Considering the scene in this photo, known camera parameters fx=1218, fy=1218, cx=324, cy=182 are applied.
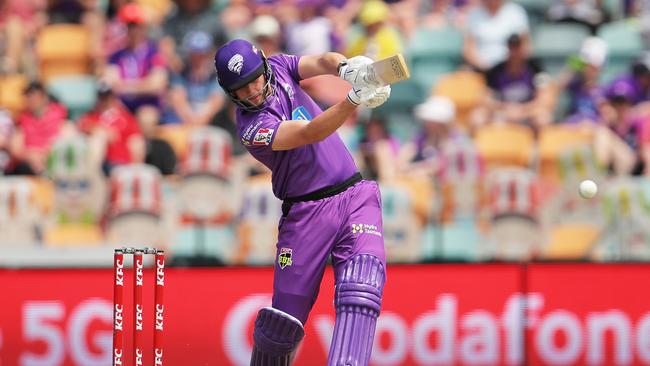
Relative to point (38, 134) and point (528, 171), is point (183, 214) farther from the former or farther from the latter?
point (528, 171)

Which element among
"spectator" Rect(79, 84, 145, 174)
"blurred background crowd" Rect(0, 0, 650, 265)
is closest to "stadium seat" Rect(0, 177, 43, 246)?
"blurred background crowd" Rect(0, 0, 650, 265)

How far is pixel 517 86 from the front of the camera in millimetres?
12250

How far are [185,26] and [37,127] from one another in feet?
6.74

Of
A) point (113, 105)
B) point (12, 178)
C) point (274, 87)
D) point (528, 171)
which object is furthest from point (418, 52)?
point (274, 87)

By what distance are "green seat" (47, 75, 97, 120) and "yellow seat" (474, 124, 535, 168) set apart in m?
4.05

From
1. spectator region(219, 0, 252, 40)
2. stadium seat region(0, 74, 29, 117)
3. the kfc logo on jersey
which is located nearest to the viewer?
the kfc logo on jersey

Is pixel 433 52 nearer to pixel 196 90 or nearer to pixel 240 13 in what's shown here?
pixel 240 13

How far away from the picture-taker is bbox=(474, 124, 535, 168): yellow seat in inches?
456

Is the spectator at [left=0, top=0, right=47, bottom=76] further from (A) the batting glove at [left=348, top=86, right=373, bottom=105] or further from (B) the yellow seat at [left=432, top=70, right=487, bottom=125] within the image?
(A) the batting glove at [left=348, top=86, right=373, bottom=105]

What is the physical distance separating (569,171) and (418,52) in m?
2.42

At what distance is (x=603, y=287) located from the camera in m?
9.80

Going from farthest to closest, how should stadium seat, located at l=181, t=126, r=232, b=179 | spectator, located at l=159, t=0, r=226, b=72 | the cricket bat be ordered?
spectator, located at l=159, t=0, r=226, b=72 → stadium seat, located at l=181, t=126, r=232, b=179 → the cricket bat

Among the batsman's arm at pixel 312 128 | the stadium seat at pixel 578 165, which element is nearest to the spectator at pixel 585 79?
the stadium seat at pixel 578 165

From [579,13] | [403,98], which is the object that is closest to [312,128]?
[403,98]
